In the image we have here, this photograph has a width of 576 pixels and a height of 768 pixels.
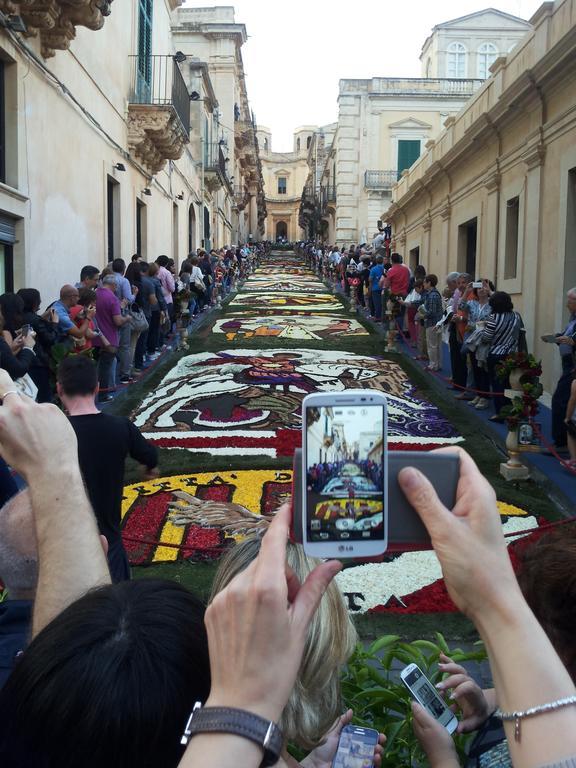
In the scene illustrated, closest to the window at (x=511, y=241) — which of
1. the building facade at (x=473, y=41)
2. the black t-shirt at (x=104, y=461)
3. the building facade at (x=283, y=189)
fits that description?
the black t-shirt at (x=104, y=461)

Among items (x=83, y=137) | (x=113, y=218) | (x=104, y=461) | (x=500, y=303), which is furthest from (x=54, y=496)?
(x=113, y=218)

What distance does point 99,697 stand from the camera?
4.25ft

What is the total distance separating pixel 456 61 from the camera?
166ft

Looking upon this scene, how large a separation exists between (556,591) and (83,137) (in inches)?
556

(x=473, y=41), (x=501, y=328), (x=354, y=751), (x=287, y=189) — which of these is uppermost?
(x=473, y=41)

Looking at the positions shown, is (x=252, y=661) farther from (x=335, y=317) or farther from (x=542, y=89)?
(x=335, y=317)

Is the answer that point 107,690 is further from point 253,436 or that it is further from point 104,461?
point 253,436

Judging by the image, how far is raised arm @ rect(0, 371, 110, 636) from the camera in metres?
1.87

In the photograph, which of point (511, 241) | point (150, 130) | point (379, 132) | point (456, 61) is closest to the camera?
point (511, 241)

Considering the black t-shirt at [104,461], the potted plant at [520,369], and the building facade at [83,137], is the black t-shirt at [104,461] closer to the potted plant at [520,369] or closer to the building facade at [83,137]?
the potted plant at [520,369]

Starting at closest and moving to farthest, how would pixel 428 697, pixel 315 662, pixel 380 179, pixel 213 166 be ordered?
pixel 315 662 → pixel 428 697 → pixel 213 166 → pixel 380 179

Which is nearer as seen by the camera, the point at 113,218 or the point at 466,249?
the point at 113,218

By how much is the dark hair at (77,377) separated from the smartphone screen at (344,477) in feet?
10.9

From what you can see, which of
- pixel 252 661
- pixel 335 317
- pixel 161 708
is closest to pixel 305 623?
pixel 252 661
